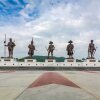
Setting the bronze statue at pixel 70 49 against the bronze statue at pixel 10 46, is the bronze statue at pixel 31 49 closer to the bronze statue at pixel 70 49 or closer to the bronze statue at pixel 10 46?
the bronze statue at pixel 10 46

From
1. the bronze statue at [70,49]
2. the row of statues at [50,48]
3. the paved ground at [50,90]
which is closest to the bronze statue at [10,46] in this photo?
the row of statues at [50,48]

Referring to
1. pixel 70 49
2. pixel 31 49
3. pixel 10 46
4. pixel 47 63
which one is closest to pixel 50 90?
pixel 47 63

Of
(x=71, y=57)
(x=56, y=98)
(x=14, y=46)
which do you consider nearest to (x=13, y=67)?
(x=14, y=46)

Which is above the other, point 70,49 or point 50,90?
point 70,49

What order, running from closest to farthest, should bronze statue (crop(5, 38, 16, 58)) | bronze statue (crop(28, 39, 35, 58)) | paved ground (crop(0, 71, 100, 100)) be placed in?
paved ground (crop(0, 71, 100, 100)) → bronze statue (crop(28, 39, 35, 58)) → bronze statue (crop(5, 38, 16, 58))

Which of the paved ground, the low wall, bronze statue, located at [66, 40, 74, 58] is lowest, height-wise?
the paved ground

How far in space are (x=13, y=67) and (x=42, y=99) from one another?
40354 millimetres

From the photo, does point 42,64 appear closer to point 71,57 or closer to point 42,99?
point 71,57

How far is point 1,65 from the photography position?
4844 cm

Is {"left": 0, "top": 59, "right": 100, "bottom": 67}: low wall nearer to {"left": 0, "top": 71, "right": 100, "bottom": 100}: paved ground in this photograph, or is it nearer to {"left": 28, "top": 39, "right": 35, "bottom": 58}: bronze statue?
{"left": 28, "top": 39, "right": 35, "bottom": 58}: bronze statue

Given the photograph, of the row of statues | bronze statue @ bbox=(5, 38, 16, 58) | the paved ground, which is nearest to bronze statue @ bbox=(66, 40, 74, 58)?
the row of statues

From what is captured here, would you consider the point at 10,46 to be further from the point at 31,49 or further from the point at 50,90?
the point at 50,90

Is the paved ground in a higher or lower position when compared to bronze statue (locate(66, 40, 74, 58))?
lower

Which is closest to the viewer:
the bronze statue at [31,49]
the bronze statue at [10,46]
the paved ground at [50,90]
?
the paved ground at [50,90]
